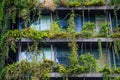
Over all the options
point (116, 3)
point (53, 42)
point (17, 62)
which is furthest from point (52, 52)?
point (116, 3)

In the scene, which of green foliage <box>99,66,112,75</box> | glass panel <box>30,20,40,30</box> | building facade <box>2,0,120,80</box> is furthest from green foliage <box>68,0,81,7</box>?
green foliage <box>99,66,112,75</box>

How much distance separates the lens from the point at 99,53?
77.5 feet

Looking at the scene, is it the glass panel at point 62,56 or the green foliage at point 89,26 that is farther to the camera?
the green foliage at point 89,26

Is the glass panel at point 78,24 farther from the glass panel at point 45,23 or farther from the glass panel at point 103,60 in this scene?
the glass panel at point 103,60

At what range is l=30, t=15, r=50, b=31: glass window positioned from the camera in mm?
24531

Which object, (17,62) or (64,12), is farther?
(64,12)

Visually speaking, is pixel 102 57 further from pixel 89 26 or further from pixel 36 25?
pixel 36 25

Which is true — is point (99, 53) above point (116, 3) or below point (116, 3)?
below

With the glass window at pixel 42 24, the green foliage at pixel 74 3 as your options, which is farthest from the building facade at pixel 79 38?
the green foliage at pixel 74 3

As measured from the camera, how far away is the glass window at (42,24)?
2453 cm

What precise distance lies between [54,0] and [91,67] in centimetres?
475

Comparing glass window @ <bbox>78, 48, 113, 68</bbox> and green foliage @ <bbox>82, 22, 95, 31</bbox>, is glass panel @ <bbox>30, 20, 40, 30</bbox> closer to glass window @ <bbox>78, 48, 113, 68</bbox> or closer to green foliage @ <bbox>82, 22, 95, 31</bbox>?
green foliage @ <bbox>82, 22, 95, 31</bbox>

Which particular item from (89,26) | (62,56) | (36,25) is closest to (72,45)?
(62,56)

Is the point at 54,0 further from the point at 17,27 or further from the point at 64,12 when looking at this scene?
the point at 17,27
